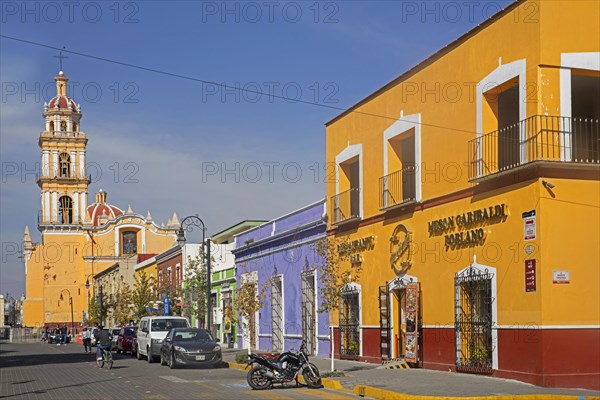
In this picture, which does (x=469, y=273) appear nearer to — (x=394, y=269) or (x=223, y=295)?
(x=394, y=269)

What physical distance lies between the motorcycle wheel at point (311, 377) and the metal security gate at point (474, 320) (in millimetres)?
3484

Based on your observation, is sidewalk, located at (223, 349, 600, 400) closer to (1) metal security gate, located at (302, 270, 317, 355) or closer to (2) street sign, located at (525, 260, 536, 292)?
(2) street sign, located at (525, 260, 536, 292)

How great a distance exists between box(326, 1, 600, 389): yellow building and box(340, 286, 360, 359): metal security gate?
2.79ft

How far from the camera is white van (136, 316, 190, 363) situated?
115 ft

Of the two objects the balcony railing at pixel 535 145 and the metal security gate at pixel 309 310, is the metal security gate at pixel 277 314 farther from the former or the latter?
the balcony railing at pixel 535 145

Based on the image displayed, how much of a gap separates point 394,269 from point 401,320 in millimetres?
1511

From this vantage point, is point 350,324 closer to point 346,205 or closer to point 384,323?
point 384,323

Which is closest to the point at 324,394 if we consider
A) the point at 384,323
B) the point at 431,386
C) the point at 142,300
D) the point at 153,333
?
the point at 431,386

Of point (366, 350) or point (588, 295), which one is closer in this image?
point (588, 295)

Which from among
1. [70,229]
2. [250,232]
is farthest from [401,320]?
[70,229]

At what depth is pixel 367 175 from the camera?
90.8ft

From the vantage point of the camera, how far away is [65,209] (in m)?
106

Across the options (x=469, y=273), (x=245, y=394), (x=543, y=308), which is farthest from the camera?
(x=469, y=273)

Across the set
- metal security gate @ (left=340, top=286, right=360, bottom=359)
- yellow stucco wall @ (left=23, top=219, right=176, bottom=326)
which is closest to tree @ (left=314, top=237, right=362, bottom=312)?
metal security gate @ (left=340, top=286, right=360, bottom=359)
